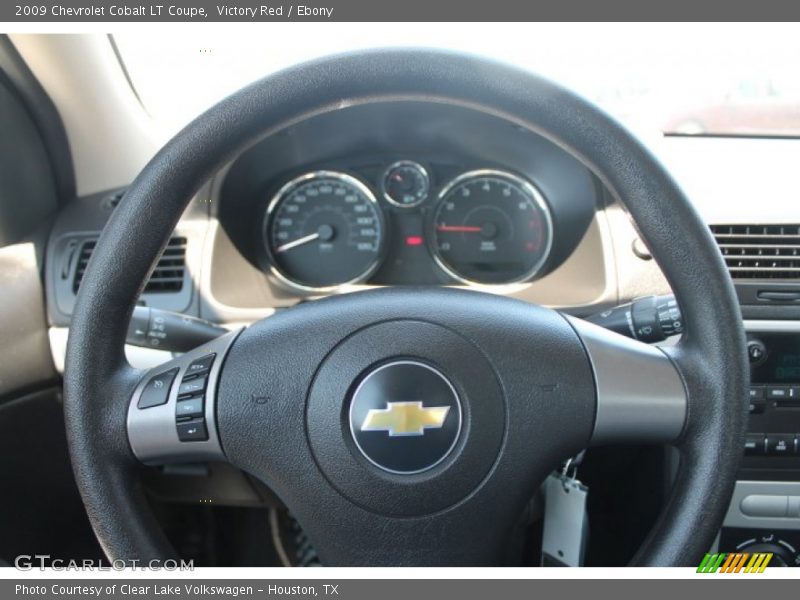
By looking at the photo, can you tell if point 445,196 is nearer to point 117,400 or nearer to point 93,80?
point 93,80

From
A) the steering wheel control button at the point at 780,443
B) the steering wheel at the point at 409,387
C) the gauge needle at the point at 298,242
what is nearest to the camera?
the steering wheel at the point at 409,387

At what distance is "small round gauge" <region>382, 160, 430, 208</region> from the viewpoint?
199 cm

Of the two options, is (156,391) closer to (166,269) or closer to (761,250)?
(166,269)

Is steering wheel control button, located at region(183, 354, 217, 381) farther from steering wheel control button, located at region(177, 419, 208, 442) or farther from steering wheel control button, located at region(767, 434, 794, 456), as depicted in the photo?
steering wheel control button, located at region(767, 434, 794, 456)

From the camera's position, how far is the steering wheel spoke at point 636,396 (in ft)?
3.22

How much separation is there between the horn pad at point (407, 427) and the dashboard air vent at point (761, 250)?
93cm

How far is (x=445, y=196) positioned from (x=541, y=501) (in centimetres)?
92

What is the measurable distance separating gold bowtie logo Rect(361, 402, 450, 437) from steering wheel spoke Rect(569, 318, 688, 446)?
21 cm

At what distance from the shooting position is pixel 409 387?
986mm

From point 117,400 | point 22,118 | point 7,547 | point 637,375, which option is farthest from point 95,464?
point 22,118

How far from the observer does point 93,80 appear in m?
1.78

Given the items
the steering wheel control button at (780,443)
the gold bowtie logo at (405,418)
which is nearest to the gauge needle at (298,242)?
the gold bowtie logo at (405,418)

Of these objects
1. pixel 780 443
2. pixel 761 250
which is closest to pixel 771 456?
pixel 780 443

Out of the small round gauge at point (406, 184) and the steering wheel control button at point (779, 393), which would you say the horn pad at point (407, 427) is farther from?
the small round gauge at point (406, 184)
